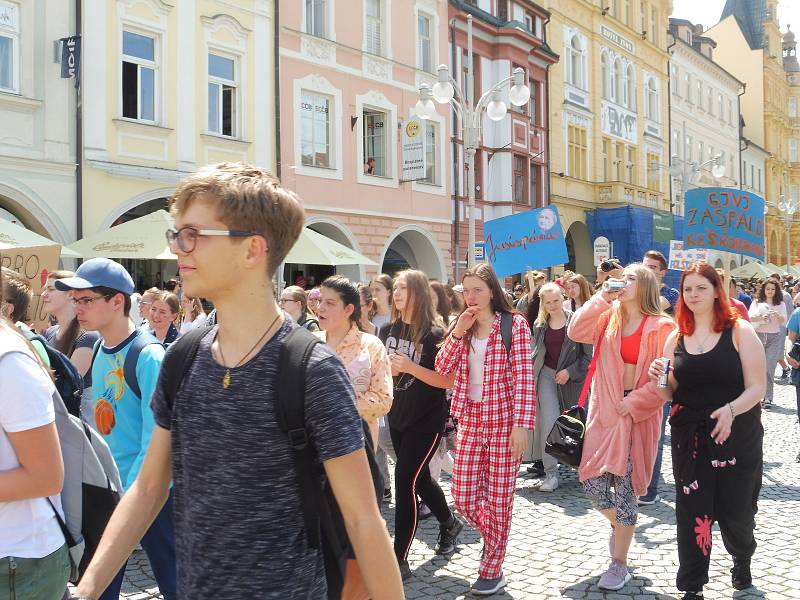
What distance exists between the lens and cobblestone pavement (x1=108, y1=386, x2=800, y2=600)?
15.8 feet

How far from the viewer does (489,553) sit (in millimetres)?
4816

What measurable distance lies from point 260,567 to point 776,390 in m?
15.0

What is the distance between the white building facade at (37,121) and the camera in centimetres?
1419

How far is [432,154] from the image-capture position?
2412cm

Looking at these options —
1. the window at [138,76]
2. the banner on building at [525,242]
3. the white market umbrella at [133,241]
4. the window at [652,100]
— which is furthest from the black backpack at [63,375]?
the window at [652,100]

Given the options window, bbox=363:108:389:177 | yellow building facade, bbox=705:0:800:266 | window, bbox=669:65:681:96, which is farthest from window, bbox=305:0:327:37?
yellow building facade, bbox=705:0:800:266

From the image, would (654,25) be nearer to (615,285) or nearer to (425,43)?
(425,43)

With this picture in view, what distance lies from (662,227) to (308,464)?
1382 inches

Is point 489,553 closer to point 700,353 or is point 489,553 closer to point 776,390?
point 700,353

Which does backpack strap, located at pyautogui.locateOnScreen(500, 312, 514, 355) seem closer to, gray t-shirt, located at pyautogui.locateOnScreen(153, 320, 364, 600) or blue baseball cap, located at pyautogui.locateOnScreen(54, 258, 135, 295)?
blue baseball cap, located at pyautogui.locateOnScreen(54, 258, 135, 295)

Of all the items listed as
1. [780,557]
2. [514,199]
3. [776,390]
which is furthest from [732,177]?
[780,557]

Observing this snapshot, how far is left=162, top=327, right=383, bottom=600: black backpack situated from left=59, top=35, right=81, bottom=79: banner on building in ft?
46.5

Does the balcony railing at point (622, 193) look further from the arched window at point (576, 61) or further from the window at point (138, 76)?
the window at point (138, 76)

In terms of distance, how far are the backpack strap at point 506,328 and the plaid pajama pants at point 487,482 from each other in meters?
0.45
